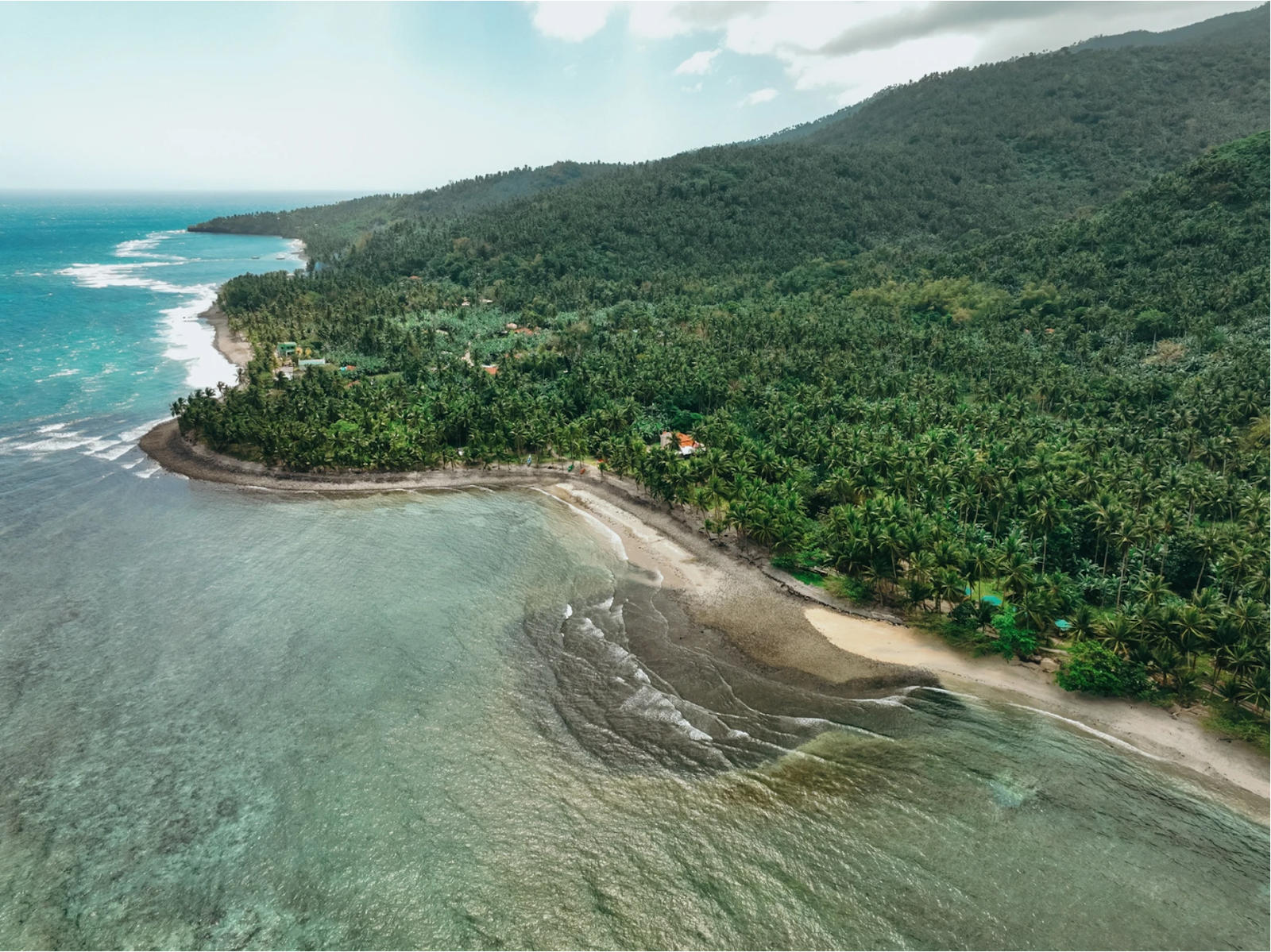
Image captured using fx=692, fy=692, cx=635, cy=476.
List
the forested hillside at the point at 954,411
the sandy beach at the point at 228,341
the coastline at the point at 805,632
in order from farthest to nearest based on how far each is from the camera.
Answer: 1. the sandy beach at the point at 228,341
2. the forested hillside at the point at 954,411
3. the coastline at the point at 805,632

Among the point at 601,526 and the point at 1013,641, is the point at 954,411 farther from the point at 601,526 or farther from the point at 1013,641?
the point at 601,526

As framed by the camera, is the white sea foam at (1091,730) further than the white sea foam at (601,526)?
No

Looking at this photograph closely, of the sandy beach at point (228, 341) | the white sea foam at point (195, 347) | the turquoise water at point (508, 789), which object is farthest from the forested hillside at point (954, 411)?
the turquoise water at point (508, 789)

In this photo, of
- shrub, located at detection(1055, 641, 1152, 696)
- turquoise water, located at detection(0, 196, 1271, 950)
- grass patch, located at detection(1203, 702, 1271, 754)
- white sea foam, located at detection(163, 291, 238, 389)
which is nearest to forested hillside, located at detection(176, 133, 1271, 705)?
shrub, located at detection(1055, 641, 1152, 696)

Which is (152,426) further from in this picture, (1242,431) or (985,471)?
(1242,431)

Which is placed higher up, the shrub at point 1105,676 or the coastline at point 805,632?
the shrub at point 1105,676

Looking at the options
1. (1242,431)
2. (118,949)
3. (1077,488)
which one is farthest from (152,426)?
(1242,431)

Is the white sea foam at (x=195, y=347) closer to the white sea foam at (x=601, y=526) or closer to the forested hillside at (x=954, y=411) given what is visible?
the forested hillside at (x=954, y=411)
